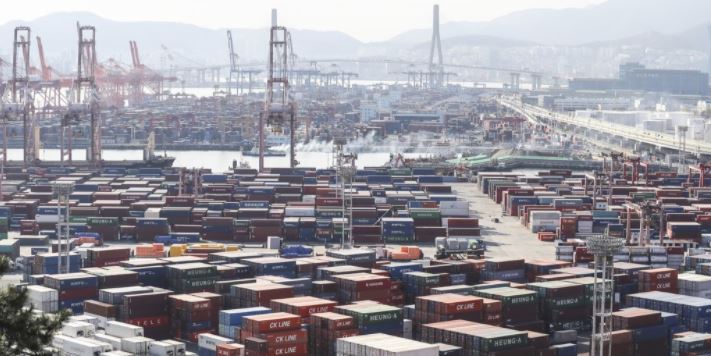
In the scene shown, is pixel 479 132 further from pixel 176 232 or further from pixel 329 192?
pixel 176 232

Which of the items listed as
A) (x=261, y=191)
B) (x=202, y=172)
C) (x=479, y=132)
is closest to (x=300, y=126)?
(x=479, y=132)

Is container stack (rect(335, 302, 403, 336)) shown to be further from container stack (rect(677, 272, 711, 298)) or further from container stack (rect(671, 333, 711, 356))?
container stack (rect(677, 272, 711, 298))

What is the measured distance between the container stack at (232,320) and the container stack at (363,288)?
2.73 m

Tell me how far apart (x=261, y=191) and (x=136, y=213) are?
20.9ft

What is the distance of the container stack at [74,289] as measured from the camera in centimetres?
2567

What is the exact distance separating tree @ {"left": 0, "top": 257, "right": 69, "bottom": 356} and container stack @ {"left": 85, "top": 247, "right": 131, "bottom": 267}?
1983 cm

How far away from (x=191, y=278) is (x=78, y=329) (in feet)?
16.1

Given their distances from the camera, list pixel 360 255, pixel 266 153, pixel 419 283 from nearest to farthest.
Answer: pixel 419 283 → pixel 360 255 → pixel 266 153

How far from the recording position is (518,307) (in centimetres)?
2517

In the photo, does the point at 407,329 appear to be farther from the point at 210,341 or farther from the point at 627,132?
the point at 627,132

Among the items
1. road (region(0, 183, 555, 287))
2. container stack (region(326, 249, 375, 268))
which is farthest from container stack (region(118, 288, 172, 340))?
container stack (region(326, 249, 375, 268))

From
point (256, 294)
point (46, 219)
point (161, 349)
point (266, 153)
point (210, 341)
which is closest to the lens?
point (161, 349)

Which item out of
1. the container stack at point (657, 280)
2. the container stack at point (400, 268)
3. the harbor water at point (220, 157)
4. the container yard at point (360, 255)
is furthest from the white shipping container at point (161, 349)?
the harbor water at point (220, 157)

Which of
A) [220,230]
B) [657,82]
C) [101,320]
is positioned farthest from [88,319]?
[657,82]
